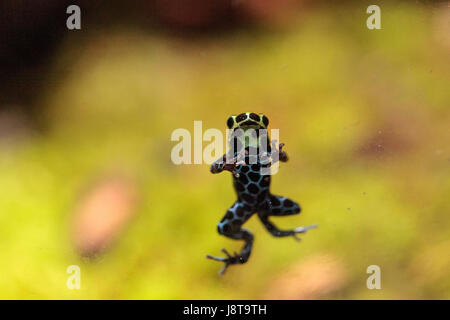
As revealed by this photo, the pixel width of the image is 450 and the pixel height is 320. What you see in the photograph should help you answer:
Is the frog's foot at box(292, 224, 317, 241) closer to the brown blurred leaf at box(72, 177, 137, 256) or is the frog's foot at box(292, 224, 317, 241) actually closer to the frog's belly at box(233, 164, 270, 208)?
the frog's belly at box(233, 164, 270, 208)

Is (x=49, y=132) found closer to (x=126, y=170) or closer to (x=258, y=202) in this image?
(x=126, y=170)

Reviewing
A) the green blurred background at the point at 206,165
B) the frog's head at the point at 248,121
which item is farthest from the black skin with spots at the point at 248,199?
the green blurred background at the point at 206,165

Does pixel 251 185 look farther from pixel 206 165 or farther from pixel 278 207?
pixel 206 165

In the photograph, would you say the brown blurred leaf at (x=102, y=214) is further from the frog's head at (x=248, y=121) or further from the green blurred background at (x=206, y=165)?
the frog's head at (x=248, y=121)

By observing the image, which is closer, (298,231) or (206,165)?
(298,231)

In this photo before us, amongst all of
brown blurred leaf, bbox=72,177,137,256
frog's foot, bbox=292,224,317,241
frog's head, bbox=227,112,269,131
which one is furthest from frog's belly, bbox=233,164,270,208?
brown blurred leaf, bbox=72,177,137,256

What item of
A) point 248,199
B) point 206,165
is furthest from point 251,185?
point 206,165

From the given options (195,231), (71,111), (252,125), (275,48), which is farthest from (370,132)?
(71,111)
